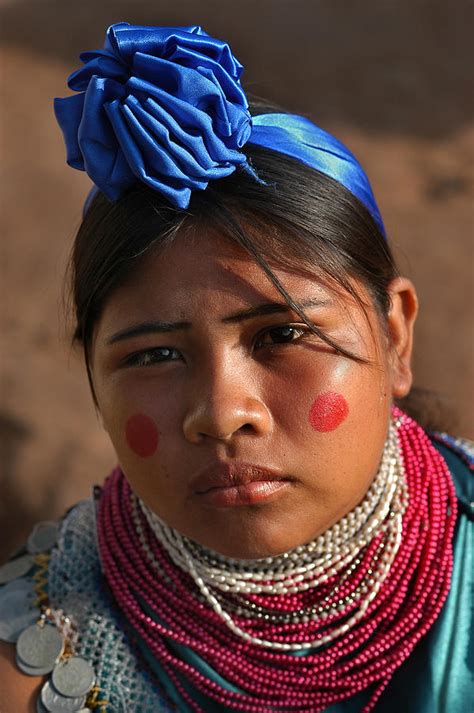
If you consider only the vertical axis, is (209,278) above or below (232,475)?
above

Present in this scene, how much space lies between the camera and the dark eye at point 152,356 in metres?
1.61

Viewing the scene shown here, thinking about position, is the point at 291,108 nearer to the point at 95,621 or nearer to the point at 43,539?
the point at 43,539

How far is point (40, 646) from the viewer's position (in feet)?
5.96

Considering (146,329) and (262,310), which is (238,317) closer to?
(262,310)

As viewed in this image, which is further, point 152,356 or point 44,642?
point 44,642

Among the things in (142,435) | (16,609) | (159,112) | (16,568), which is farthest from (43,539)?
(159,112)

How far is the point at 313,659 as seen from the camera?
5.88ft

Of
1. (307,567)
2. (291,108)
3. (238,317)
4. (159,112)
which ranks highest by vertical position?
(159,112)

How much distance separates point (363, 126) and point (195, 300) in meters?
3.28

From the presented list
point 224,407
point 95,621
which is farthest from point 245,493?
point 95,621

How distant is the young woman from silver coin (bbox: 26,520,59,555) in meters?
0.01

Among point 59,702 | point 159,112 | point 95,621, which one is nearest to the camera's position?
point 159,112

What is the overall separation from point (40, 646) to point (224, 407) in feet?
2.32

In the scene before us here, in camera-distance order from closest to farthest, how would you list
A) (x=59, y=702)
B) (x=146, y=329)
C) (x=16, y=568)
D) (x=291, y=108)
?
(x=146, y=329) → (x=59, y=702) → (x=16, y=568) → (x=291, y=108)
